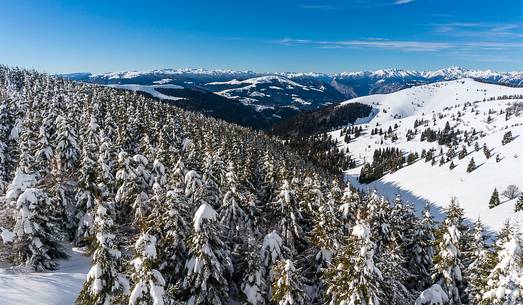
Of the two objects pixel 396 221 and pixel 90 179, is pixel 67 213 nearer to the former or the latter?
pixel 90 179

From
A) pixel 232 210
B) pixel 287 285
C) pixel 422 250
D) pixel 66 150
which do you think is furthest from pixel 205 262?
pixel 66 150

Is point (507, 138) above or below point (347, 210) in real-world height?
below

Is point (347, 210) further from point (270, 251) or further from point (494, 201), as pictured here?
point (494, 201)

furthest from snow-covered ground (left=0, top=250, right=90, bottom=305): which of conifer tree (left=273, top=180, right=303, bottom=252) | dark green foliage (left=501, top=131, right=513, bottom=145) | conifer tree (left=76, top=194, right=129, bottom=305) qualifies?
dark green foliage (left=501, top=131, right=513, bottom=145)

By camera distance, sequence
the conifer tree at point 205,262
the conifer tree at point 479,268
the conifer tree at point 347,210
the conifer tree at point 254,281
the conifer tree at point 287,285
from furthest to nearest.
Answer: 1. the conifer tree at point 347,210
2. the conifer tree at point 254,281
3. the conifer tree at point 205,262
4. the conifer tree at point 479,268
5. the conifer tree at point 287,285

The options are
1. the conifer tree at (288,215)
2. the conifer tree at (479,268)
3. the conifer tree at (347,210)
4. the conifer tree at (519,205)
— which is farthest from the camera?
the conifer tree at (519,205)

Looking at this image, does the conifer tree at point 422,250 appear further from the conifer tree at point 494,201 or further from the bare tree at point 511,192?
the bare tree at point 511,192

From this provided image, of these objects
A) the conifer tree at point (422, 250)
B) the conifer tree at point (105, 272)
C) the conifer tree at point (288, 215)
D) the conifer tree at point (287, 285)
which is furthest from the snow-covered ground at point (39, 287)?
the conifer tree at point (422, 250)
